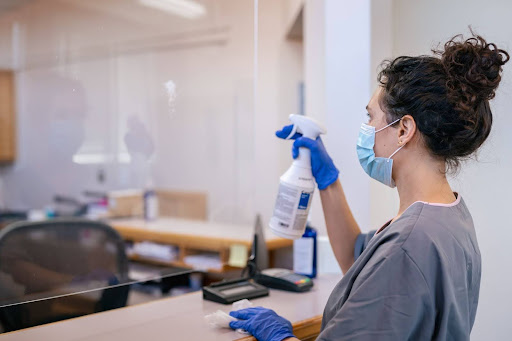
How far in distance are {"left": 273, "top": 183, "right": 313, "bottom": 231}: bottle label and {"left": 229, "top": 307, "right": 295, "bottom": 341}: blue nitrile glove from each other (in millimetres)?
264

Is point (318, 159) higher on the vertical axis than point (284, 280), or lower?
higher

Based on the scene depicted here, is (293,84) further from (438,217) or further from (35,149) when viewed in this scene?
(35,149)

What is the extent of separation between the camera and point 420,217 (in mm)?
942

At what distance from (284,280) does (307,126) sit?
0.49 metres

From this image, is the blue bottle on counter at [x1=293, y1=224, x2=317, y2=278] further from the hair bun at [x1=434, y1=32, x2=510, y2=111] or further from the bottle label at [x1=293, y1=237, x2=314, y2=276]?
the hair bun at [x1=434, y1=32, x2=510, y2=111]

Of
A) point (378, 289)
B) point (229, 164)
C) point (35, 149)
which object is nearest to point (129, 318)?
point (378, 289)

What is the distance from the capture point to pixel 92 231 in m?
2.13

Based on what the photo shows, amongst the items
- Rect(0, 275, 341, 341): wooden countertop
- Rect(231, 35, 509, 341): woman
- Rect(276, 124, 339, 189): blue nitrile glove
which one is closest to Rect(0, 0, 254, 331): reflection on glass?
Rect(0, 275, 341, 341): wooden countertop

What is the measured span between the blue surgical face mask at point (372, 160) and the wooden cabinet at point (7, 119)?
13.4ft

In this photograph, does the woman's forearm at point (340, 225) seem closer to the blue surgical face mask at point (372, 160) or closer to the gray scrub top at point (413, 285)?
the blue surgical face mask at point (372, 160)

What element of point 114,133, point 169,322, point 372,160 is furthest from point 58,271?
point 114,133

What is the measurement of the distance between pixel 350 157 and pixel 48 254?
48.3 inches

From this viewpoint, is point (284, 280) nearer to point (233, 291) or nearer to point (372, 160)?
point (233, 291)

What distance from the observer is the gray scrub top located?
0.86m
